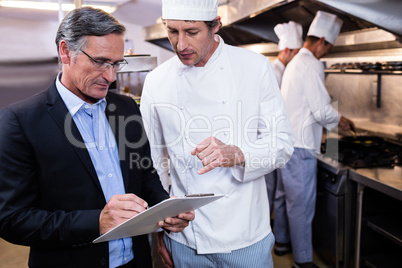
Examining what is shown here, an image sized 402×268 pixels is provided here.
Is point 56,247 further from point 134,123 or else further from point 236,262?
point 236,262

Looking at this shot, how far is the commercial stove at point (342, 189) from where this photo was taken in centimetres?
259

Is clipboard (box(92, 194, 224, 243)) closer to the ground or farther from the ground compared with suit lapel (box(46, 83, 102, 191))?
closer to the ground

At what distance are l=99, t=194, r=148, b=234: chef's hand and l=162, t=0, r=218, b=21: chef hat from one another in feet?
2.55

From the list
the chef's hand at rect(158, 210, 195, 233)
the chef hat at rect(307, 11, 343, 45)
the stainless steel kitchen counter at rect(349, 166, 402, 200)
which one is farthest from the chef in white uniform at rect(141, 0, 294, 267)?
the chef hat at rect(307, 11, 343, 45)

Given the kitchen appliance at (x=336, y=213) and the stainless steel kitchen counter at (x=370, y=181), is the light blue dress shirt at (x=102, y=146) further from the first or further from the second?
the kitchen appliance at (x=336, y=213)

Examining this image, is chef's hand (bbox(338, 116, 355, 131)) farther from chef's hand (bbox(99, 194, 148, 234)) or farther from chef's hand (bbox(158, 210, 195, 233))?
chef's hand (bbox(99, 194, 148, 234))

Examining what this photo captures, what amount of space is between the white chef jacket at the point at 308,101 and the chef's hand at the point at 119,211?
80.5 inches

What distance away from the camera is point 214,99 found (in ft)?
5.06

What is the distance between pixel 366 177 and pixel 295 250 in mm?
926

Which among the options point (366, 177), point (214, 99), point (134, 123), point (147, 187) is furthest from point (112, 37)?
point (366, 177)

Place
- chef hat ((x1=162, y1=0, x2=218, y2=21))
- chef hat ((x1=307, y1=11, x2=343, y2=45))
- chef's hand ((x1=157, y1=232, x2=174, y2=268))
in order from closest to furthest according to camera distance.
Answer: chef hat ((x1=162, y1=0, x2=218, y2=21))
chef's hand ((x1=157, y1=232, x2=174, y2=268))
chef hat ((x1=307, y1=11, x2=343, y2=45))

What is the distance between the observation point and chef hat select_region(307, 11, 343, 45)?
2816mm

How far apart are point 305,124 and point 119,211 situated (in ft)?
7.20

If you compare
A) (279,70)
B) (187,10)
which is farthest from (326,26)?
(187,10)
